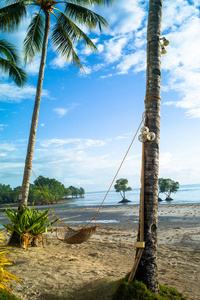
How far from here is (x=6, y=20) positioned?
7.36m

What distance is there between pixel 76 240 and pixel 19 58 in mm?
8928

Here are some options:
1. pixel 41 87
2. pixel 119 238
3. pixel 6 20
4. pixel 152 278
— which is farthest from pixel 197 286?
pixel 6 20

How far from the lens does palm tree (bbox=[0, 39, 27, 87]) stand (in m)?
9.84

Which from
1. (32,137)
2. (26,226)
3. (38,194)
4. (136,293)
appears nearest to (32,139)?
(32,137)

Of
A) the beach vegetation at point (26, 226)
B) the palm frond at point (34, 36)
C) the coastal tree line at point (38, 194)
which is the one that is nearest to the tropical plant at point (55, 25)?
the palm frond at point (34, 36)

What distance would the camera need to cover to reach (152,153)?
9.33ft

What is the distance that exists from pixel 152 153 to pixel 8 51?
9750 mm

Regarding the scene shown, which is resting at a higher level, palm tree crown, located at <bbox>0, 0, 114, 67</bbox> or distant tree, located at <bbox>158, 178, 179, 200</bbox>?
palm tree crown, located at <bbox>0, 0, 114, 67</bbox>

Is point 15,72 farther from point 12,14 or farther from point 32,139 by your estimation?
point 32,139

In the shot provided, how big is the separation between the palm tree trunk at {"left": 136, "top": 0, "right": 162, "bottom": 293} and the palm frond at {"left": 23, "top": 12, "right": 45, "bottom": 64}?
544 centimetres

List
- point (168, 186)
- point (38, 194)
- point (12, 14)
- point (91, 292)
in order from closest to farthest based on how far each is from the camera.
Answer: point (91, 292), point (12, 14), point (168, 186), point (38, 194)

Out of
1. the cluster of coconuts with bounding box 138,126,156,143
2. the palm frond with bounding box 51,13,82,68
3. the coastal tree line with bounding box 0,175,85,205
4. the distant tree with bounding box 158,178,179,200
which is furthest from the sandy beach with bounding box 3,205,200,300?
the distant tree with bounding box 158,178,179,200

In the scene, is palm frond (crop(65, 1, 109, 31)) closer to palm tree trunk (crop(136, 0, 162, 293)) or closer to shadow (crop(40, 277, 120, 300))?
palm tree trunk (crop(136, 0, 162, 293))

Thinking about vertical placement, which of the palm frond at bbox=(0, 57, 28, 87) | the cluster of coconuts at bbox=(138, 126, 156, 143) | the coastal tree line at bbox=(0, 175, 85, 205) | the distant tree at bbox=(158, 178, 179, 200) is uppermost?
the palm frond at bbox=(0, 57, 28, 87)
